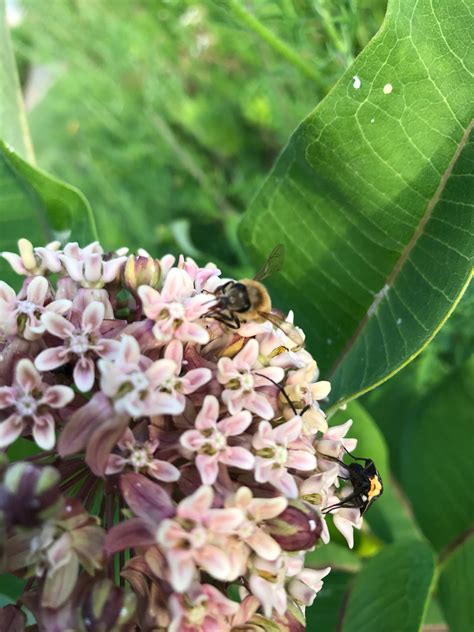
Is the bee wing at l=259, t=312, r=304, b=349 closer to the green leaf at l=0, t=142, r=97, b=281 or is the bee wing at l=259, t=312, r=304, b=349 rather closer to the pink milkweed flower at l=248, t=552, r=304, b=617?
the pink milkweed flower at l=248, t=552, r=304, b=617

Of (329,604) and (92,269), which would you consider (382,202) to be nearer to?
(92,269)

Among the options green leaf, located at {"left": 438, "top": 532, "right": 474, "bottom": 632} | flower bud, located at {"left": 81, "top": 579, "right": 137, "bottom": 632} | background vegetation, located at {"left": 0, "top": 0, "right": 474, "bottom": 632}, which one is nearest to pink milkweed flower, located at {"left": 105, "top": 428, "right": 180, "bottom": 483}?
flower bud, located at {"left": 81, "top": 579, "right": 137, "bottom": 632}

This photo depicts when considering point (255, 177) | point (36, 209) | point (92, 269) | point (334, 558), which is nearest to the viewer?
point (92, 269)

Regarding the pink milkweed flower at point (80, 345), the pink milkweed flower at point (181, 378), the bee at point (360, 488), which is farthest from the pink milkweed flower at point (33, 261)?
the bee at point (360, 488)

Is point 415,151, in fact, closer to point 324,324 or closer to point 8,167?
point 324,324

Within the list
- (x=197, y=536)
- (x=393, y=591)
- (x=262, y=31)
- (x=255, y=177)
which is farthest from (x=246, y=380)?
(x=255, y=177)

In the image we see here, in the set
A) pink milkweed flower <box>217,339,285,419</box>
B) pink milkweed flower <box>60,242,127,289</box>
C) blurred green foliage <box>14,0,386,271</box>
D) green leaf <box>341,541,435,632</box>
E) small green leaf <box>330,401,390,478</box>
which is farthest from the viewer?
blurred green foliage <box>14,0,386,271</box>

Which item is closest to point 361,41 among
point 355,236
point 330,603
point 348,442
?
point 355,236
